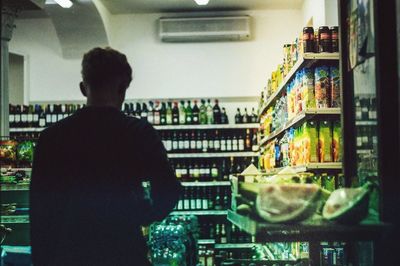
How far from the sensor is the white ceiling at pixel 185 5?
30.1 feet

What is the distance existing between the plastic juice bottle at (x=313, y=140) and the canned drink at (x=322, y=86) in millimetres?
214

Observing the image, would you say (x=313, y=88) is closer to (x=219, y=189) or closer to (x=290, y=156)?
(x=290, y=156)

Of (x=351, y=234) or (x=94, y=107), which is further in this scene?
(x=94, y=107)

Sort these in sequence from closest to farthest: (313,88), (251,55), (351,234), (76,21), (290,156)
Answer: (351,234) → (313,88) → (290,156) → (76,21) → (251,55)

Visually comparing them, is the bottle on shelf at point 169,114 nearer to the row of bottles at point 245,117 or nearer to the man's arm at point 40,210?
the row of bottles at point 245,117

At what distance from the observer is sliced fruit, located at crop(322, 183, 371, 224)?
1.85 meters

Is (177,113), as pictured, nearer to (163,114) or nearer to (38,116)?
(163,114)

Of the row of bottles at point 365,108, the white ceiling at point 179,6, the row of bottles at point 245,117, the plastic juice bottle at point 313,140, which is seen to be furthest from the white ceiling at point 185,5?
the row of bottles at point 365,108

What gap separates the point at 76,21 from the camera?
8898 mm

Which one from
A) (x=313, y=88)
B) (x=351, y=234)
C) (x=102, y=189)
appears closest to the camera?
(x=351, y=234)

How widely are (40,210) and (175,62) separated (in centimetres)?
774

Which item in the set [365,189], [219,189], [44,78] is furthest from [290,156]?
[44,78]

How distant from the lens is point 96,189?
2.06 m

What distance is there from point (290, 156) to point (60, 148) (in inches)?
125
